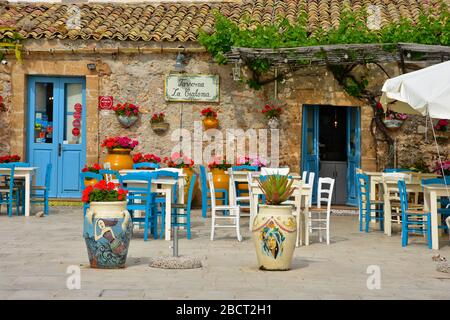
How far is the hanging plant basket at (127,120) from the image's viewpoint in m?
15.7

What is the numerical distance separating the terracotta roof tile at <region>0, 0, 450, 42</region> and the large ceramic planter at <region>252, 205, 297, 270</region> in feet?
27.0

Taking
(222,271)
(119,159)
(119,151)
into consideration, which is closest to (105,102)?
(119,151)

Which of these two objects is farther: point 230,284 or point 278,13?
point 278,13

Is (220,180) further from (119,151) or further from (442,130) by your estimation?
(442,130)

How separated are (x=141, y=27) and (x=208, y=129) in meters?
2.46

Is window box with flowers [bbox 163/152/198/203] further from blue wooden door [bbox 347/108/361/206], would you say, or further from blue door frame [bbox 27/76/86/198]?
blue wooden door [bbox 347/108/361/206]

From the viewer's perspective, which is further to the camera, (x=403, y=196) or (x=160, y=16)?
(x=160, y=16)

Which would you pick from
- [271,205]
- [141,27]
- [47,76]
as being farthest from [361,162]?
[271,205]

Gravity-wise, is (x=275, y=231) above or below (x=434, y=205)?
below

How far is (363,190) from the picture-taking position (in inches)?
496

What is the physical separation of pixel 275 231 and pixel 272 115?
785 centimetres

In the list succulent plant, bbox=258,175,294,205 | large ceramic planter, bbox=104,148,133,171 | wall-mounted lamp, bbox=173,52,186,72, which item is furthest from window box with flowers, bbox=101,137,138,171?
succulent plant, bbox=258,175,294,205
